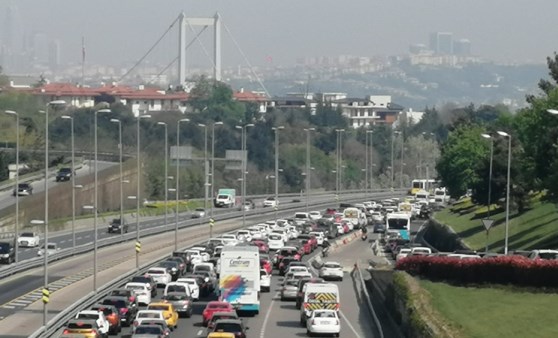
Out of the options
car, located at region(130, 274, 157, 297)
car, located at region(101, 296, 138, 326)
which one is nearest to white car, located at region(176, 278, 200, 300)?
car, located at region(130, 274, 157, 297)

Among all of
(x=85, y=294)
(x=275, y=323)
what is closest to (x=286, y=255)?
(x=85, y=294)

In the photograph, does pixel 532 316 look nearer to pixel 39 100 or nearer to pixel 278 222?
pixel 278 222

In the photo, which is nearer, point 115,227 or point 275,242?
point 275,242

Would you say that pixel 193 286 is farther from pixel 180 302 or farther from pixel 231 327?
pixel 231 327

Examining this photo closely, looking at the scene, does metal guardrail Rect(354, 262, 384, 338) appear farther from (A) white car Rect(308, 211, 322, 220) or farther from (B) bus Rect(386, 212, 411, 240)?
(A) white car Rect(308, 211, 322, 220)

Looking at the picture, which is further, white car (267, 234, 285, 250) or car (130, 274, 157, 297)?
white car (267, 234, 285, 250)

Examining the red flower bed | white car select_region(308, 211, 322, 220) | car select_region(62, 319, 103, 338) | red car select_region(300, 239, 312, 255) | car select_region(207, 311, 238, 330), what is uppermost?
the red flower bed

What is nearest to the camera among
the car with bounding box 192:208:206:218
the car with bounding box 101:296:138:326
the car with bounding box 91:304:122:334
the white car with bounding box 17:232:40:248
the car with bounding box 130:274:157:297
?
the car with bounding box 91:304:122:334

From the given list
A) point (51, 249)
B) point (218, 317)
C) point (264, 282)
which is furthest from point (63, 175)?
point (218, 317)
